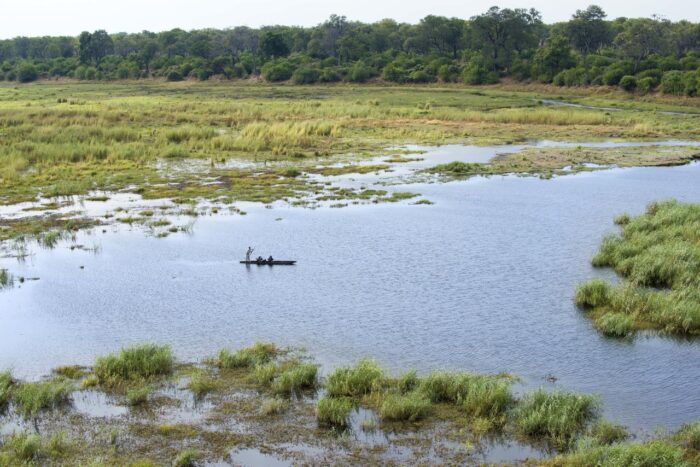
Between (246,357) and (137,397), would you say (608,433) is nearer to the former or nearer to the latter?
(246,357)

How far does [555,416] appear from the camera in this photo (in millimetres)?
15602

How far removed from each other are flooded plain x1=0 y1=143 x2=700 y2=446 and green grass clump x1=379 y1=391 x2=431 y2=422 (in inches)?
105

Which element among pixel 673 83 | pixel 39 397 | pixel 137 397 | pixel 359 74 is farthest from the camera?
pixel 359 74

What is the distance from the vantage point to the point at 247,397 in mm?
17594

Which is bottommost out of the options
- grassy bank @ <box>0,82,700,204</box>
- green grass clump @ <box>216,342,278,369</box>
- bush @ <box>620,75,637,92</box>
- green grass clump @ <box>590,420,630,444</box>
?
green grass clump @ <box>216,342,278,369</box>

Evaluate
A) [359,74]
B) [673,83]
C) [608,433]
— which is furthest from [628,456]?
[359,74]

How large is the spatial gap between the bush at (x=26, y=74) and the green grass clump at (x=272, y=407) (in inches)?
5652

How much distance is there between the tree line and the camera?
102875 mm

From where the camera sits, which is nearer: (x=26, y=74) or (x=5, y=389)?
(x=5, y=389)

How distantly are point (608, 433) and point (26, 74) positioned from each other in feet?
490

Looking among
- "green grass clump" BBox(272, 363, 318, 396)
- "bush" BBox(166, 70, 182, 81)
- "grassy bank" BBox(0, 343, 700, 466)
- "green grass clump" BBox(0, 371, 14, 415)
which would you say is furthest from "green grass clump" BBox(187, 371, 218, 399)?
"bush" BBox(166, 70, 182, 81)

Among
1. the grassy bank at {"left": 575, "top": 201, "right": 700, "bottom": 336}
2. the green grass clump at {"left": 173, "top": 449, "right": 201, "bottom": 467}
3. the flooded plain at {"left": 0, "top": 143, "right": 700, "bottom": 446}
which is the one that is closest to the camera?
the green grass clump at {"left": 173, "top": 449, "right": 201, "bottom": 467}

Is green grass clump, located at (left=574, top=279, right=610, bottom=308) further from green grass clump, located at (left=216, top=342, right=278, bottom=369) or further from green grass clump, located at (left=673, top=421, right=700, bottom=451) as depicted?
green grass clump, located at (left=216, top=342, right=278, bottom=369)

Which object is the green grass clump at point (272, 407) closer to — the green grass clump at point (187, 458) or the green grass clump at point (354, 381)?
the green grass clump at point (354, 381)
